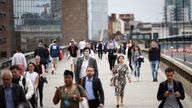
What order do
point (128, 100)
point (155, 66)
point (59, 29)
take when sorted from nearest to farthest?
1. point (128, 100)
2. point (155, 66)
3. point (59, 29)

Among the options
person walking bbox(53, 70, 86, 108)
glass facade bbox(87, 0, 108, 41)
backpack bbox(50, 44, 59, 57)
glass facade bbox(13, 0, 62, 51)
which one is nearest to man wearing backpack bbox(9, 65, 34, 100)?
person walking bbox(53, 70, 86, 108)

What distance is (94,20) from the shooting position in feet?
522

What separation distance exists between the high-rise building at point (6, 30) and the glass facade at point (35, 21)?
Answer: 16.0 m

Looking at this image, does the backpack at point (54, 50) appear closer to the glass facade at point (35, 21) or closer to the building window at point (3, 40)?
the building window at point (3, 40)

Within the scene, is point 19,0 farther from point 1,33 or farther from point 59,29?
point 1,33

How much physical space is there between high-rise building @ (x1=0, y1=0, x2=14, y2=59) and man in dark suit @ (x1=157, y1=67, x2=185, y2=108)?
107 metres

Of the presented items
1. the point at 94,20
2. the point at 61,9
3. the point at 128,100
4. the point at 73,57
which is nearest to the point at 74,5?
the point at 61,9

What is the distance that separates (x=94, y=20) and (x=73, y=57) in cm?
13179

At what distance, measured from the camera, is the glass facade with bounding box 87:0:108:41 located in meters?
156

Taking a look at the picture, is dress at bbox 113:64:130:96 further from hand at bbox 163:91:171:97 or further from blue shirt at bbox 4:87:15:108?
blue shirt at bbox 4:87:15:108

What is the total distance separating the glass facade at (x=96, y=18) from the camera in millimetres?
156500

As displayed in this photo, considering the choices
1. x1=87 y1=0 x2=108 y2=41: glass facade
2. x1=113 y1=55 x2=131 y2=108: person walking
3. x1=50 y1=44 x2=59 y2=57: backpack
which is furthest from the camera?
x1=87 y1=0 x2=108 y2=41: glass facade

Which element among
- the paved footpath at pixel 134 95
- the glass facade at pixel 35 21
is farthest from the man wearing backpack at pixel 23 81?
the glass facade at pixel 35 21

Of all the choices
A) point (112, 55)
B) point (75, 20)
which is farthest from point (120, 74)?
point (75, 20)
